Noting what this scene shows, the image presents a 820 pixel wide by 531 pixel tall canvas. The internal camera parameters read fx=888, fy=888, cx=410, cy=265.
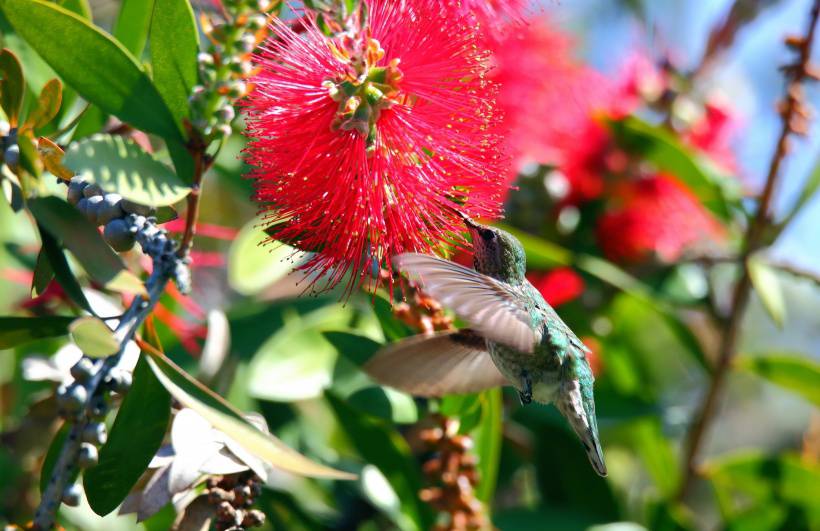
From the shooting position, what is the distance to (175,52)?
105 centimetres

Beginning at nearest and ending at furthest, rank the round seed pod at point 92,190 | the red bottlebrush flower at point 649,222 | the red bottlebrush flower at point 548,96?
1. the round seed pod at point 92,190
2. the red bottlebrush flower at point 548,96
3. the red bottlebrush flower at point 649,222

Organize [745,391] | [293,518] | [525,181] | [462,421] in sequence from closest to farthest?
[462,421] → [293,518] → [525,181] → [745,391]

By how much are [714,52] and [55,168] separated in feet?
6.22

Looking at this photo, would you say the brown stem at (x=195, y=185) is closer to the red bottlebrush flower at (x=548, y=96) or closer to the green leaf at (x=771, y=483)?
the red bottlebrush flower at (x=548, y=96)

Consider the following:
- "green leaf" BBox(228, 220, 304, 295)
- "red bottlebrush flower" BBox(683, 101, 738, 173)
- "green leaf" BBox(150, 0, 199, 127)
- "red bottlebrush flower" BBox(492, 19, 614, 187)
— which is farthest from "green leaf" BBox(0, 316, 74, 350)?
"red bottlebrush flower" BBox(683, 101, 738, 173)

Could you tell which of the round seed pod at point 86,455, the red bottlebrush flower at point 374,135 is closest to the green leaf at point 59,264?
the round seed pod at point 86,455

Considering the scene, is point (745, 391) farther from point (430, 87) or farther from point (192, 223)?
point (192, 223)

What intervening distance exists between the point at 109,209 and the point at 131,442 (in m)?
0.26

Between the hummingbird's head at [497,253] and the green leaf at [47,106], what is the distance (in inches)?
22.6

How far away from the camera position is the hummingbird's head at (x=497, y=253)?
129cm

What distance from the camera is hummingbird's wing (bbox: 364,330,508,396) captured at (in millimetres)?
1218

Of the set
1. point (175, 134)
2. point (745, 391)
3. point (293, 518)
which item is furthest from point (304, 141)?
point (745, 391)

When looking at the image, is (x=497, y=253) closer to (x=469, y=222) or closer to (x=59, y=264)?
(x=469, y=222)

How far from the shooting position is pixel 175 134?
1.04m
